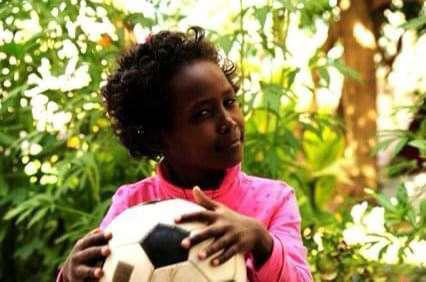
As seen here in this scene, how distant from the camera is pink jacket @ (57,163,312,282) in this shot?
→ 211 cm

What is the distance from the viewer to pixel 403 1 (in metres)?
5.75

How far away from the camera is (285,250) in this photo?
202 centimetres

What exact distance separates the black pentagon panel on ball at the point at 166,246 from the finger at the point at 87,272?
0.36ft

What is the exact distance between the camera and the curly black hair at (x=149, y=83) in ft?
6.95

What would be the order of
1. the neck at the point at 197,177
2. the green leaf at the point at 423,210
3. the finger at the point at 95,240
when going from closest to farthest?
the finger at the point at 95,240 < the neck at the point at 197,177 < the green leaf at the point at 423,210

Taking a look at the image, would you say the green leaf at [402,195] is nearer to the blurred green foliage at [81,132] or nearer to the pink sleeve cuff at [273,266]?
the blurred green foliage at [81,132]

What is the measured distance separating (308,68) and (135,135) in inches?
45.8

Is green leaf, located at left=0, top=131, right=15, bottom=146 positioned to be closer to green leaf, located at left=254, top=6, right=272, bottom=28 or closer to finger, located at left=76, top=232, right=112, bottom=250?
green leaf, located at left=254, top=6, right=272, bottom=28

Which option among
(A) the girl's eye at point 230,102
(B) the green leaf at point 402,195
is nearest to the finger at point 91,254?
(A) the girl's eye at point 230,102

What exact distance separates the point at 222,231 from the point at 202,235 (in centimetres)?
A: 4

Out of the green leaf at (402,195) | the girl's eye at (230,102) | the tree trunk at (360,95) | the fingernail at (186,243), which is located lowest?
the tree trunk at (360,95)

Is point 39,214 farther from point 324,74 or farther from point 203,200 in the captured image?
point 203,200

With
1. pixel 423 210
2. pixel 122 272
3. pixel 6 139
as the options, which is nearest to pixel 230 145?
pixel 122 272

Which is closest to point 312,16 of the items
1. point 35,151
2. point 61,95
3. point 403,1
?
point 61,95
